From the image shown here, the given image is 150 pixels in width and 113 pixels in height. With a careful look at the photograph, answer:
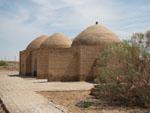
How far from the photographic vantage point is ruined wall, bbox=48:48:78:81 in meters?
25.4

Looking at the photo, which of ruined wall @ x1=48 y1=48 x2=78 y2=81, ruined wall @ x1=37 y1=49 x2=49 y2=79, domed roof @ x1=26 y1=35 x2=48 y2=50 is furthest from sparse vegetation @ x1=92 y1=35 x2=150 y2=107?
domed roof @ x1=26 y1=35 x2=48 y2=50

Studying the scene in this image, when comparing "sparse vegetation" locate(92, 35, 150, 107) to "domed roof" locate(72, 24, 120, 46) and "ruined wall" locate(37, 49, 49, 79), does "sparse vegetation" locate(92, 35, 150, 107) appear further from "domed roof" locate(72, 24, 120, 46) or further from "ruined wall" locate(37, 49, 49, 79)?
"ruined wall" locate(37, 49, 49, 79)

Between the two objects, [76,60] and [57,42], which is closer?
[76,60]

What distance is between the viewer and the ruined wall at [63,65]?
25406mm

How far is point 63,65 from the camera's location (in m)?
25.5

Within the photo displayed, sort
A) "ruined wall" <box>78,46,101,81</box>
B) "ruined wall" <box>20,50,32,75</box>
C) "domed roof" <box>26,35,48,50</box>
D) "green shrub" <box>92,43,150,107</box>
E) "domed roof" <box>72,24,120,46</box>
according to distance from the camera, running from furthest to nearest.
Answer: "domed roof" <box>26,35,48,50</box> → "ruined wall" <box>20,50,32,75</box> → "domed roof" <box>72,24,120,46</box> → "ruined wall" <box>78,46,101,81</box> → "green shrub" <box>92,43,150,107</box>

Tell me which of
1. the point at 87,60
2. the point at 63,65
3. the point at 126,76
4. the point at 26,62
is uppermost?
the point at 87,60

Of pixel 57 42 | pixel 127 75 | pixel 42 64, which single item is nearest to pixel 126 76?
pixel 127 75

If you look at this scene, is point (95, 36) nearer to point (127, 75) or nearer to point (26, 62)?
point (26, 62)

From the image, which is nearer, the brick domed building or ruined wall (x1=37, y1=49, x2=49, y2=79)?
the brick domed building

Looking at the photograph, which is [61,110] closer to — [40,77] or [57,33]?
[40,77]

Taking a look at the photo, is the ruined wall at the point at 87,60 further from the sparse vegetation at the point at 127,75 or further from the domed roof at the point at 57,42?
the sparse vegetation at the point at 127,75

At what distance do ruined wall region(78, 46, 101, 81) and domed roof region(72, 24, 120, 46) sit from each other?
1.88m

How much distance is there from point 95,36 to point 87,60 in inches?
117
